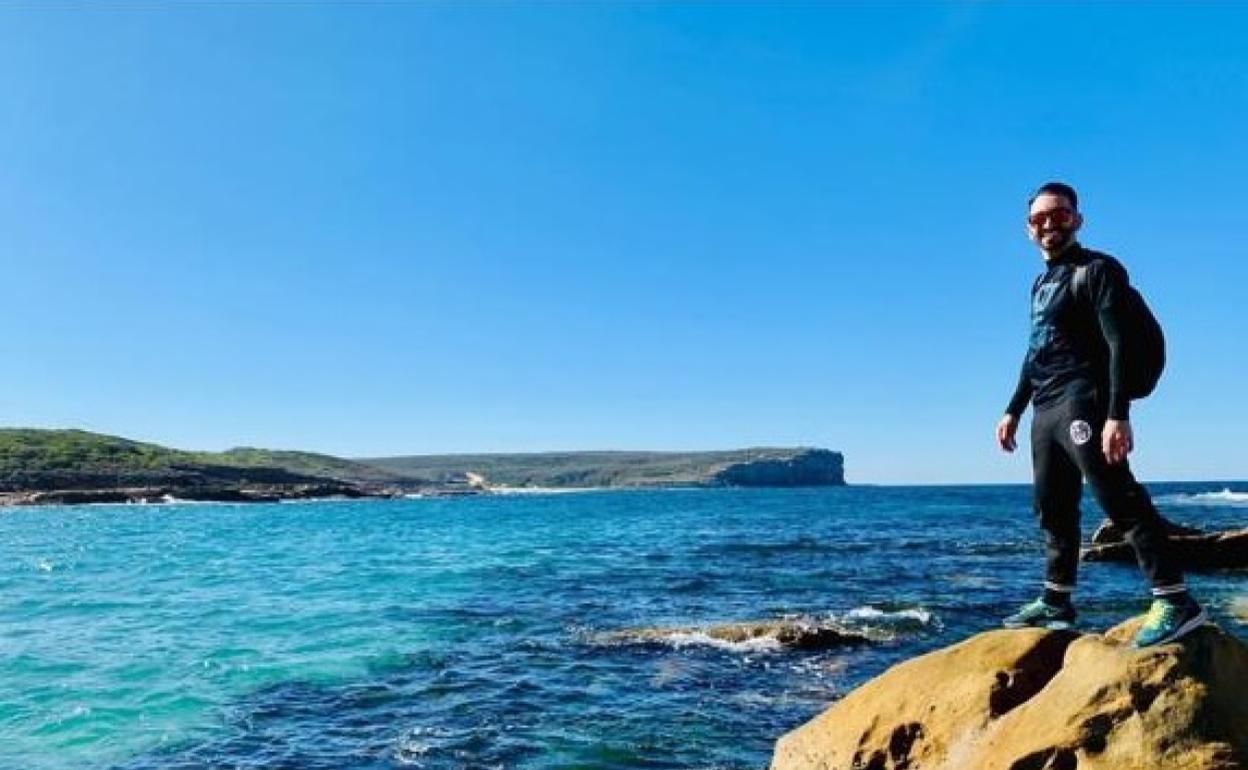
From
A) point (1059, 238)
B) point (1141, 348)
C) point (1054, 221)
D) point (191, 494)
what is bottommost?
point (191, 494)

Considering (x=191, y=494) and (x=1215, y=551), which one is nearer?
(x=1215, y=551)

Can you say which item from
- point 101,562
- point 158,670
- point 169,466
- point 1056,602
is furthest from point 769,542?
point 169,466

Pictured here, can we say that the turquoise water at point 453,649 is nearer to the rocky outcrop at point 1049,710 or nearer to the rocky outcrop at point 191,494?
the rocky outcrop at point 1049,710

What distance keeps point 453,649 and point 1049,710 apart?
1597 centimetres

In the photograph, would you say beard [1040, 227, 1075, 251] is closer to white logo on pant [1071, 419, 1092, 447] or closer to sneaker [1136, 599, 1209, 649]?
white logo on pant [1071, 419, 1092, 447]

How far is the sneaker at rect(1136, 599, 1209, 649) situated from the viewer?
6.60 meters

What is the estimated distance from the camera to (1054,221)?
7.42 m

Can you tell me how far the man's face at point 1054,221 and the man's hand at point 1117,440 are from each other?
1.59 meters

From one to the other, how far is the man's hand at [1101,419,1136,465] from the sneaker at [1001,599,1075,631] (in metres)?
1.90

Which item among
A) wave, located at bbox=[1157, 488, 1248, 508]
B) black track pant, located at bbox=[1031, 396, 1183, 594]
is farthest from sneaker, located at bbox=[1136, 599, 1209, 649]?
wave, located at bbox=[1157, 488, 1248, 508]

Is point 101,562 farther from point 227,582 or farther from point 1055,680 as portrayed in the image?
point 1055,680

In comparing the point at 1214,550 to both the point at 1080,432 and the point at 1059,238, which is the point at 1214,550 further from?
the point at 1080,432

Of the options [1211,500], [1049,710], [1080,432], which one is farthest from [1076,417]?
[1211,500]

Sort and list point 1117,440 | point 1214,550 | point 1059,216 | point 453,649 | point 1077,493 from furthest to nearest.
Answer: point 1214,550, point 453,649, point 1077,493, point 1059,216, point 1117,440
